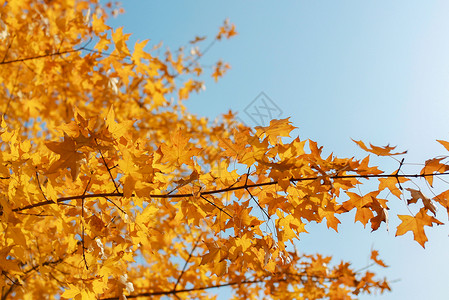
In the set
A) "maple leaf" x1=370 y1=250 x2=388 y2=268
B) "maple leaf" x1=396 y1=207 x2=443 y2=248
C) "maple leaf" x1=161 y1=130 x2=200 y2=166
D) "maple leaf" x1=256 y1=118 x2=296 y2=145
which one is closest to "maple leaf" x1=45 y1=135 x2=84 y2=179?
"maple leaf" x1=161 y1=130 x2=200 y2=166

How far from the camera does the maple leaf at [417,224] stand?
4.91 feet

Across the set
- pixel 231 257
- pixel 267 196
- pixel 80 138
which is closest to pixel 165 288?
pixel 231 257

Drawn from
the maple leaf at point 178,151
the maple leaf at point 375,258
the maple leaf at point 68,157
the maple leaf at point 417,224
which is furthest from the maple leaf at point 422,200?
the maple leaf at point 375,258

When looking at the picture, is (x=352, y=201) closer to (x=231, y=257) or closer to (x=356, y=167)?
(x=356, y=167)

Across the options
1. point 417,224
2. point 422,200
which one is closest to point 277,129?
point 422,200

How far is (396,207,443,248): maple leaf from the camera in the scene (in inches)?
58.9

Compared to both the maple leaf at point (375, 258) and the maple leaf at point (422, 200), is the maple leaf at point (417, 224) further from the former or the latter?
the maple leaf at point (375, 258)

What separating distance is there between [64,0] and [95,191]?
4.72 m

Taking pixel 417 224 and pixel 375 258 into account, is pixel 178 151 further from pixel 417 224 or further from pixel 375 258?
pixel 375 258

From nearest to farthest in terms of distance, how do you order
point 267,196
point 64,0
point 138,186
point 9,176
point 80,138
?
1. point 80,138
2. point 138,186
3. point 9,176
4. point 267,196
5. point 64,0

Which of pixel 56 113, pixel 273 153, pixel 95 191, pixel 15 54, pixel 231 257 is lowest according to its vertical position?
pixel 231 257

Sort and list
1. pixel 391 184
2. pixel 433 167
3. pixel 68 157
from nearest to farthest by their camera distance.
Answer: pixel 68 157 < pixel 433 167 < pixel 391 184

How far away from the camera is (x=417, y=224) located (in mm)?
1532

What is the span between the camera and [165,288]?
4.08m
